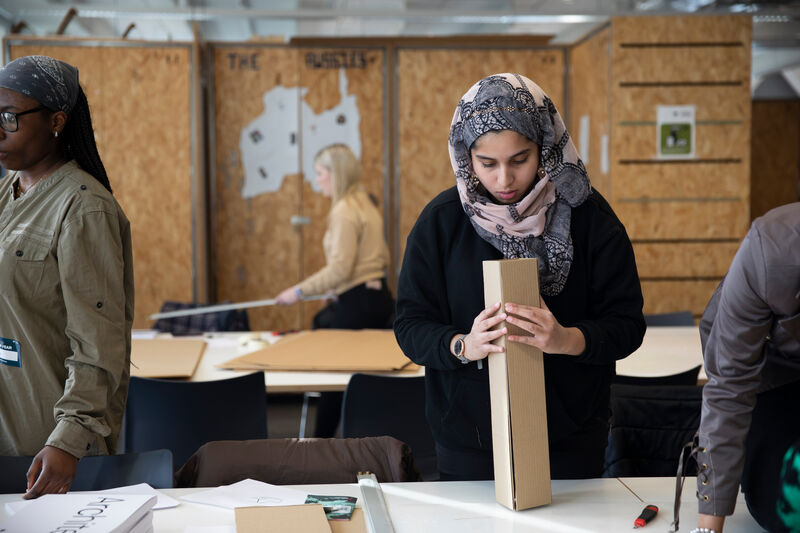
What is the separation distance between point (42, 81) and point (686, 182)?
547cm

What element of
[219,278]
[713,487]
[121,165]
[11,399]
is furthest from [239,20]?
[713,487]

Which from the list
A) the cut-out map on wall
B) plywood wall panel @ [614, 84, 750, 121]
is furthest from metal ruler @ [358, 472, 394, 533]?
the cut-out map on wall

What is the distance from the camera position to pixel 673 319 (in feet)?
14.9

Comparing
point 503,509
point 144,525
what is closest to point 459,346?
point 503,509

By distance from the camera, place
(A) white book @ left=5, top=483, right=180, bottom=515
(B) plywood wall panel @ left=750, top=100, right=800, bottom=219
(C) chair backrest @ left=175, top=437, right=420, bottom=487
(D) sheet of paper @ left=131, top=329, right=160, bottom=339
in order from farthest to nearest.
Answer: (B) plywood wall panel @ left=750, top=100, right=800, bottom=219
(D) sheet of paper @ left=131, top=329, right=160, bottom=339
(C) chair backrest @ left=175, top=437, right=420, bottom=487
(A) white book @ left=5, top=483, right=180, bottom=515

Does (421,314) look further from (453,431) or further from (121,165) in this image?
(121,165)

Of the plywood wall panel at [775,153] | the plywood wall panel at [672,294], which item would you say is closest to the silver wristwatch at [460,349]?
the plywood wall panel at [672,294]

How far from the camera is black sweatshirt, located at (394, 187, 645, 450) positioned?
174 centimetres

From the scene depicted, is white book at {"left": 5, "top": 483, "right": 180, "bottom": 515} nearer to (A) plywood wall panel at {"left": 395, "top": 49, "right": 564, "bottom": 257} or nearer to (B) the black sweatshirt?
(B) the black sweatshirt

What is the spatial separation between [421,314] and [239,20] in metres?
5.61

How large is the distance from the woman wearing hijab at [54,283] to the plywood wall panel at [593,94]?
5.06m

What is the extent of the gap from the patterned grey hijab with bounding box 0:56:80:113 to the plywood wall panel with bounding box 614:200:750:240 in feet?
16.7

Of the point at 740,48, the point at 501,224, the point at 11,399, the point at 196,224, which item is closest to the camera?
the point at 501,224

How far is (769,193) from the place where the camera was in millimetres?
9109
